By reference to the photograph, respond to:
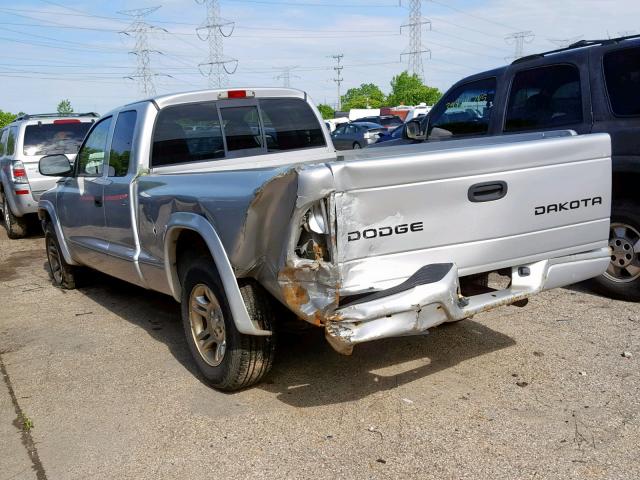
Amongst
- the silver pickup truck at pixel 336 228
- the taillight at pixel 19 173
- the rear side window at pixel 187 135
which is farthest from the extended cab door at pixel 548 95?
the taillight at pixel 19 173

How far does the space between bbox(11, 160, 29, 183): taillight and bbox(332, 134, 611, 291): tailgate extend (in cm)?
878

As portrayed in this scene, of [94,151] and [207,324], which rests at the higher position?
[94,151]

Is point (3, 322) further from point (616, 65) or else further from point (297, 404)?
point (616, 65)

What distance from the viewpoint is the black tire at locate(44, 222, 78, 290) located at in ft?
23.3

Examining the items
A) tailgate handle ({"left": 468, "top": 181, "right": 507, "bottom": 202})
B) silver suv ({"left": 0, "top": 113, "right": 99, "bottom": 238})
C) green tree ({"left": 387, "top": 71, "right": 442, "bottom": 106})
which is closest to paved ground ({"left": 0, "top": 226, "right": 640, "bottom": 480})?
tailgate handle ({"left": 468, "top": 181, "right": 507, "bottom": 202})

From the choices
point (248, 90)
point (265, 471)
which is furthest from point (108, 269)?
point (265, 471)

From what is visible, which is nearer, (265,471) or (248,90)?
(265,471)

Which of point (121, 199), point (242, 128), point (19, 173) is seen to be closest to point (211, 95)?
point (242, 128)

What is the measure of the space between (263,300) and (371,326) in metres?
0.82

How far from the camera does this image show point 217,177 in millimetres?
3793

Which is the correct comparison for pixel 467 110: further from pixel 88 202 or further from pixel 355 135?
pixel 355 135

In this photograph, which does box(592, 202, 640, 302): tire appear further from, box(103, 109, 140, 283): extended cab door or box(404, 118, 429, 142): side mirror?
box(103, 109, 140, 283): extended cab door

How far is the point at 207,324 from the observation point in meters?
4.25

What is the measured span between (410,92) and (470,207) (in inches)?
3355
